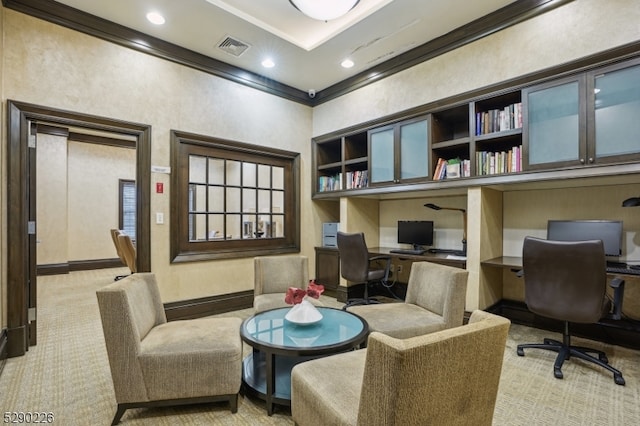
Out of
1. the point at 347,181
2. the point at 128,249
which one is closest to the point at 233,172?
the point at 347,181

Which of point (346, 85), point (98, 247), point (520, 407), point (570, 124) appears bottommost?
point (520, 407)

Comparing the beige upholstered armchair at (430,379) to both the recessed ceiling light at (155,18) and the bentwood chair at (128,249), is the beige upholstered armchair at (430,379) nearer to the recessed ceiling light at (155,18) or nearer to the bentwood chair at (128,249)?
the recessed ceiling light at (155,18)

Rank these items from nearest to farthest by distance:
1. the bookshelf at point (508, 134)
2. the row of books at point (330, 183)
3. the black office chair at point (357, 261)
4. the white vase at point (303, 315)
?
the white vase at point (303, 315) → the bookshelf at point (508, 134) → the black office chair at point (357, 261) → the row of books at point (330, 183)

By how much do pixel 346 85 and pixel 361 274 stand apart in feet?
8.91

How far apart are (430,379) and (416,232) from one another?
3433 millimetres

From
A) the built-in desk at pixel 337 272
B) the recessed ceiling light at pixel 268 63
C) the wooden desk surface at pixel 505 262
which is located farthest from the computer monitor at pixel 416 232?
the recessed ceiling light at pixel 268 63

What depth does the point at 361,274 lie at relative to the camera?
3.87 meters

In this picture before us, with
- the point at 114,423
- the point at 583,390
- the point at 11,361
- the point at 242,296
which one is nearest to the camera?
the point at 114,423

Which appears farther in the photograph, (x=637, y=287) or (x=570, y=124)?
(x=637, y=287)

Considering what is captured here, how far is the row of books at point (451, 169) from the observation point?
11.1 ft

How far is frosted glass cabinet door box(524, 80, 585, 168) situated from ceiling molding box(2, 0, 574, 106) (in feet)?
2.47

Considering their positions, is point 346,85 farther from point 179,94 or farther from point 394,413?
point 394,413

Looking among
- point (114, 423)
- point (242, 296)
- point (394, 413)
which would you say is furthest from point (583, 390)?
point (242, 296)

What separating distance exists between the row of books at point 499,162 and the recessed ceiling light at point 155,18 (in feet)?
11.6
